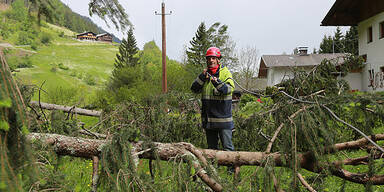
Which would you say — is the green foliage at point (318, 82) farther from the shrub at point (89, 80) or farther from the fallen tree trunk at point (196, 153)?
the shrub at point (89, 80)

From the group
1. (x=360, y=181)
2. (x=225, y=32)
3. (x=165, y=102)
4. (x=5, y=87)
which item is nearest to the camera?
(x=5, y=87)

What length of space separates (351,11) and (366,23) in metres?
0.99

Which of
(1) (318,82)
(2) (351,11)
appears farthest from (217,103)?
(2) (351,11)

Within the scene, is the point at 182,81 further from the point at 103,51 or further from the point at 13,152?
the point at 103,51

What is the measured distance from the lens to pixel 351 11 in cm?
1264

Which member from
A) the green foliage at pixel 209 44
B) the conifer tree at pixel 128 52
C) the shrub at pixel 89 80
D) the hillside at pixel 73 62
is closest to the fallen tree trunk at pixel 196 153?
the green foliage at pixel 209 44

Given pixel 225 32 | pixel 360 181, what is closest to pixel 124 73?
pixel 225 32

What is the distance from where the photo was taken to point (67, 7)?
7.32 ft

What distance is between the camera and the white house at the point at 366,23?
11.0m

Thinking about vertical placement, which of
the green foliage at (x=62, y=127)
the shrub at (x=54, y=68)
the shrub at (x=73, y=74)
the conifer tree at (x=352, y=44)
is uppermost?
the shrub at (x=54, y=68)

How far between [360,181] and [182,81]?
1809 centimetres

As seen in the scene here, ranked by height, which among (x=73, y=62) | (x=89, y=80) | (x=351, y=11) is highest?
(x=73, y=62)

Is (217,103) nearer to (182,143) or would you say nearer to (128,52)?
(182,143)

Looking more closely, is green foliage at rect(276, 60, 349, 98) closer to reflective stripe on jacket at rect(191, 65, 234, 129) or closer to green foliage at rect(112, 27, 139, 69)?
reflective stripe on jacket at rect(191, 65, 234, 129)
